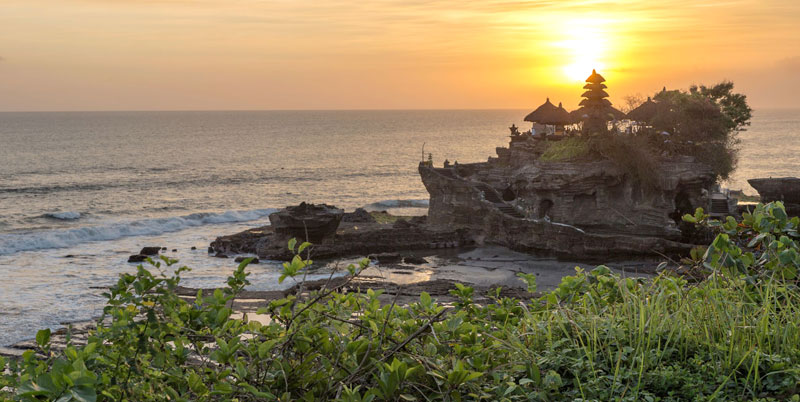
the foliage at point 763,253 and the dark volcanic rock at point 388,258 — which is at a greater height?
the foliage at point 763,253

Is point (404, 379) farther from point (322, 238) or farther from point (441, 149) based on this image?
point (441, 149)

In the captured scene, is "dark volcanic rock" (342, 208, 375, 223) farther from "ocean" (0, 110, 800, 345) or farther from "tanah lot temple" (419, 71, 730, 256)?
"ocean" (0, 110, 800, 345)

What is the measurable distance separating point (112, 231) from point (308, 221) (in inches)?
881

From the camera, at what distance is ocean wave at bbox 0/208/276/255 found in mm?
51531

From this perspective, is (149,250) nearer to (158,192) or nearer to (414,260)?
(414,260)

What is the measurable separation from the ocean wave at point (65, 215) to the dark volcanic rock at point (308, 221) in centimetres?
3158

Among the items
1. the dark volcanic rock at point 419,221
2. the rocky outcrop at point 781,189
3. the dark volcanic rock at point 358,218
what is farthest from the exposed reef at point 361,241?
the rocky outcrop at point 781,189

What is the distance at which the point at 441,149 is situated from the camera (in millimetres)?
167875

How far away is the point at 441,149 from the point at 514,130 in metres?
111

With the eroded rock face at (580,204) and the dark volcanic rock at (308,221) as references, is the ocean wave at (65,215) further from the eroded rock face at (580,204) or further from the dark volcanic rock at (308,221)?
the eroded rock face at (580,204)

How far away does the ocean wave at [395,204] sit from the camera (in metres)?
76.4

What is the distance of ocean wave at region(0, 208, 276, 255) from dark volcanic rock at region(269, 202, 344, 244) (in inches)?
726

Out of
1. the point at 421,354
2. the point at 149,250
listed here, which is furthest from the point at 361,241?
the point at 421,354

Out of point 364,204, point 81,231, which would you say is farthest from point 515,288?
point 364,204
